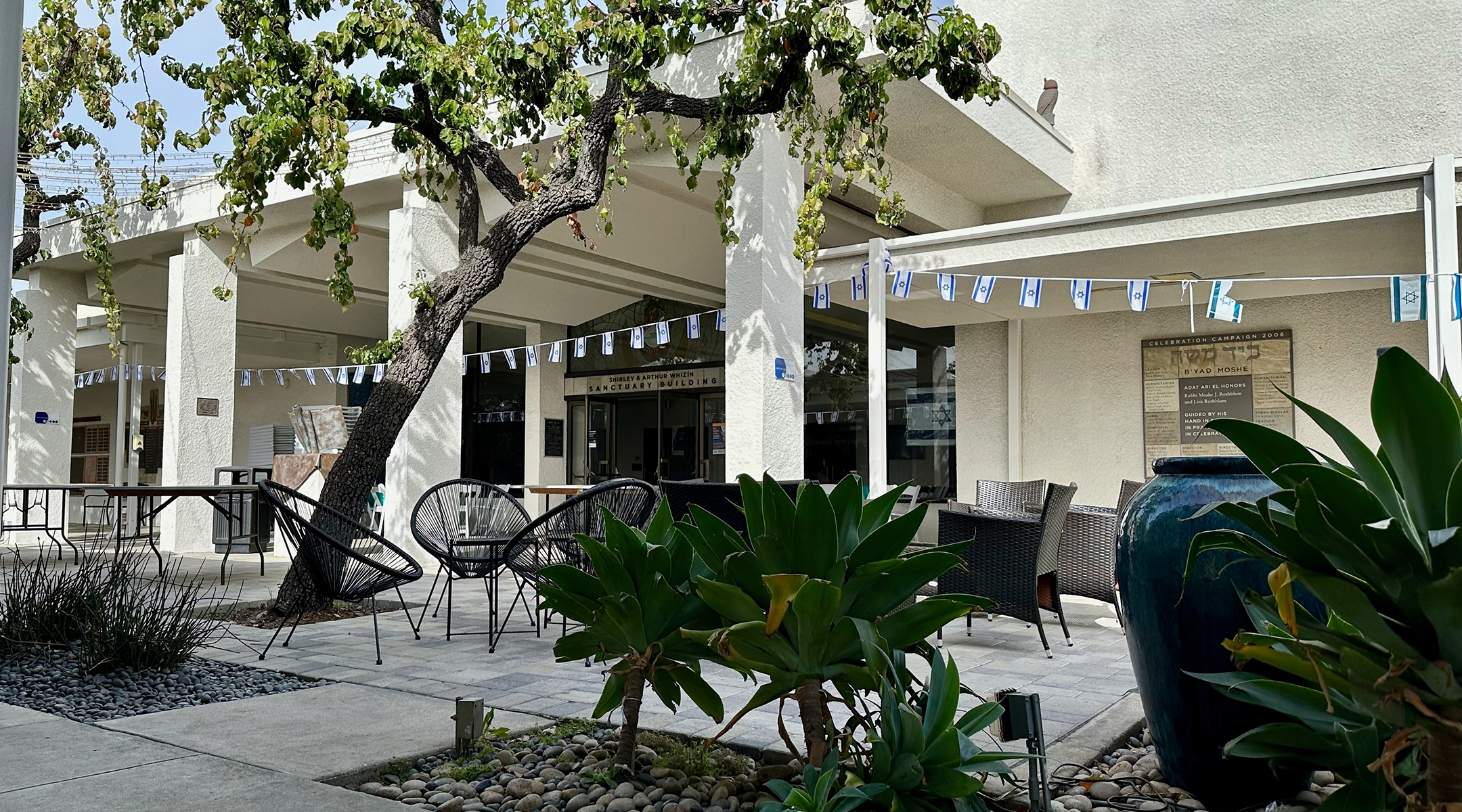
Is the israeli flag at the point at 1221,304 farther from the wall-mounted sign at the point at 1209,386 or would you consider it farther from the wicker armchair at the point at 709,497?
the wicker armchair at the point at 709,497

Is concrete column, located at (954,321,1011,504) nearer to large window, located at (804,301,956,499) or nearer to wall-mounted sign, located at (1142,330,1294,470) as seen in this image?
large window, located at (804,301,956,499)

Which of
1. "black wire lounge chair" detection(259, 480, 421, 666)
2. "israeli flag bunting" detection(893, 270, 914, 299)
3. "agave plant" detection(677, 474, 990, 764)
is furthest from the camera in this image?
"israeli flag bunting" detection(893, 270, 914, 299)

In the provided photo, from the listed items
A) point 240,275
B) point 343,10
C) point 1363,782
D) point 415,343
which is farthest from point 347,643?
point 240,275

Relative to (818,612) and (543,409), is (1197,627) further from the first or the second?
(543,409)

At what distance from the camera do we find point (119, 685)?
145 inches

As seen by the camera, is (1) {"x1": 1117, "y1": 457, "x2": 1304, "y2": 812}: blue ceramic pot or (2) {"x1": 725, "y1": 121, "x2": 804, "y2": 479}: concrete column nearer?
(1) {"x1": 1117, "y1": 457, "x2": 1304, "y2": 812}: blue ceramic pot

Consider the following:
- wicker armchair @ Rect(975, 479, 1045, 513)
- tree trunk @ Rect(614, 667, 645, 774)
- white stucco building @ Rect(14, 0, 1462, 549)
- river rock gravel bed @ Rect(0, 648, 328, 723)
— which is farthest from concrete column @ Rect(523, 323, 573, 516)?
tree trunk @ Rect(614, 667, 645, 774)

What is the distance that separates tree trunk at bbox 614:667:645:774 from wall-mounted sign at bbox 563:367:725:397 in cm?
997

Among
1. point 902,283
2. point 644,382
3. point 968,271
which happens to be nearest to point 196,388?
point 644,382

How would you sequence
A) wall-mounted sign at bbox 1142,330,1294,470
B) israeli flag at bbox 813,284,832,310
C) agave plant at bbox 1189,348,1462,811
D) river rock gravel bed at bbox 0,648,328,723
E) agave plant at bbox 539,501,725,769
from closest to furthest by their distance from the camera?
agave plant at bbox 1189,348,1462,811 < agave plant at bbox 539,501,725,769 < river rock gravel bed at bbox 0,648,328,723 < israeli flag at bbox 813,284,832,310 < wall-mounted sign at bbox 1142,330,1294,470

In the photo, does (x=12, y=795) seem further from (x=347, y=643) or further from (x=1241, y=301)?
(x=1241, y=301)

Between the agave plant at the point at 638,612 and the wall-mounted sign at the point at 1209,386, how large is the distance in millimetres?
7360

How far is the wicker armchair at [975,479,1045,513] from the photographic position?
7105 mm

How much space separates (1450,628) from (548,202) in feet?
17.6
